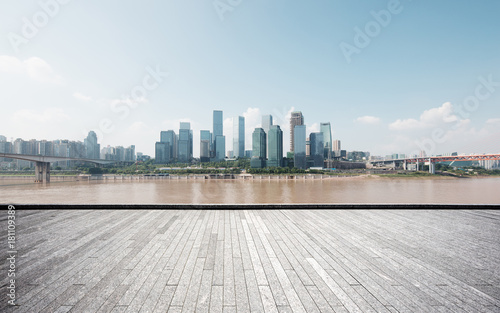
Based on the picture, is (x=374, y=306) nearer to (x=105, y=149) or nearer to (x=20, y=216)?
(x=20, y=216)

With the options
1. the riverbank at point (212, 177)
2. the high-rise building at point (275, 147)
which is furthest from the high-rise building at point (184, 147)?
the riverbank at point (212, 177)

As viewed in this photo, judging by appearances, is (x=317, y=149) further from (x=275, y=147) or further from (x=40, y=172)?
(x=40, y=172)

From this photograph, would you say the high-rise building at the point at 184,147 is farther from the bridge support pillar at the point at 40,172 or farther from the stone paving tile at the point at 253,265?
the stone paving tile at the point at 253,265

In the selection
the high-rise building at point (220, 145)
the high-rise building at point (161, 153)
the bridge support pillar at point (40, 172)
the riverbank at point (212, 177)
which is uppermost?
the high-rise building at point (220, 145)

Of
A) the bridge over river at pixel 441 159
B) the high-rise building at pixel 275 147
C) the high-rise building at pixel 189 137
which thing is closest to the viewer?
the bridge over river at pixel 441 159

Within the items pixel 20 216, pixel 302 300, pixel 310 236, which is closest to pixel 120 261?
pixel 302 300

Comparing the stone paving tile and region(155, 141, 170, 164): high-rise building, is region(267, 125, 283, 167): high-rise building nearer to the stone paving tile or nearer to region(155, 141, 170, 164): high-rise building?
region(155, 141, 170, 164): high-rise building
